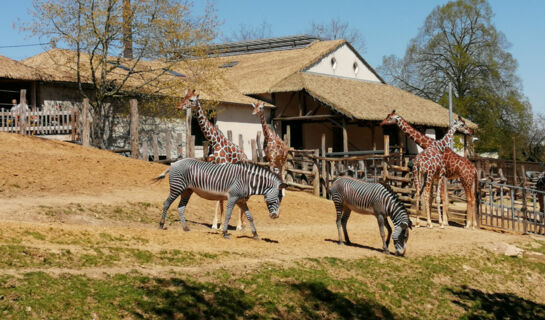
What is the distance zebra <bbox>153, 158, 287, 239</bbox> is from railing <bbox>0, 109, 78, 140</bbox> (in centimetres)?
1182

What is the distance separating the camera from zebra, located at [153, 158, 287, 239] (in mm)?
14328

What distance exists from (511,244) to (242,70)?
82.1 feet

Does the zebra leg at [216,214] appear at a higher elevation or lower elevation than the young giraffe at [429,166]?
lower

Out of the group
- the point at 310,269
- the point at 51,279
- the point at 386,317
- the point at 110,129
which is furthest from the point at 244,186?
the point at 110,129

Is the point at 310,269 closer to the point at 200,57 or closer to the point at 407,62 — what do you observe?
the point at 200,57

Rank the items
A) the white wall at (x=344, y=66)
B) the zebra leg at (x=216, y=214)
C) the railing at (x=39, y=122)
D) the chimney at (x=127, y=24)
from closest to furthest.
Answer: the zebra leg at (x=216, y=214)
the railing at (x=39, y=122)
the chimney at (x=127, y=24)
the white wall at (x=344, y=66)

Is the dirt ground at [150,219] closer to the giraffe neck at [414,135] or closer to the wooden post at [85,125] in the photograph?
the wooden post at [85,125]

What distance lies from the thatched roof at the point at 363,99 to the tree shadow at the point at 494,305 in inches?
721

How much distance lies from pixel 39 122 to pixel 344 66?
2140 cm

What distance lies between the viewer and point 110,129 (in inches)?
1158

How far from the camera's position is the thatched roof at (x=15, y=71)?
2592 cm

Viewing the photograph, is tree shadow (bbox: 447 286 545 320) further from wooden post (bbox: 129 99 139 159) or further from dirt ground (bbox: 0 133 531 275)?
wooden post (bbox: 129 99 139 159)

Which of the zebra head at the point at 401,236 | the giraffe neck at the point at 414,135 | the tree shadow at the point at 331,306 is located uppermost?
the giraffe neck at the point at 414,135

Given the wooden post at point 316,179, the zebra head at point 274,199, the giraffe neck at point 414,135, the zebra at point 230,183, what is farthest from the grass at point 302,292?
the wooden post at point 316,179
